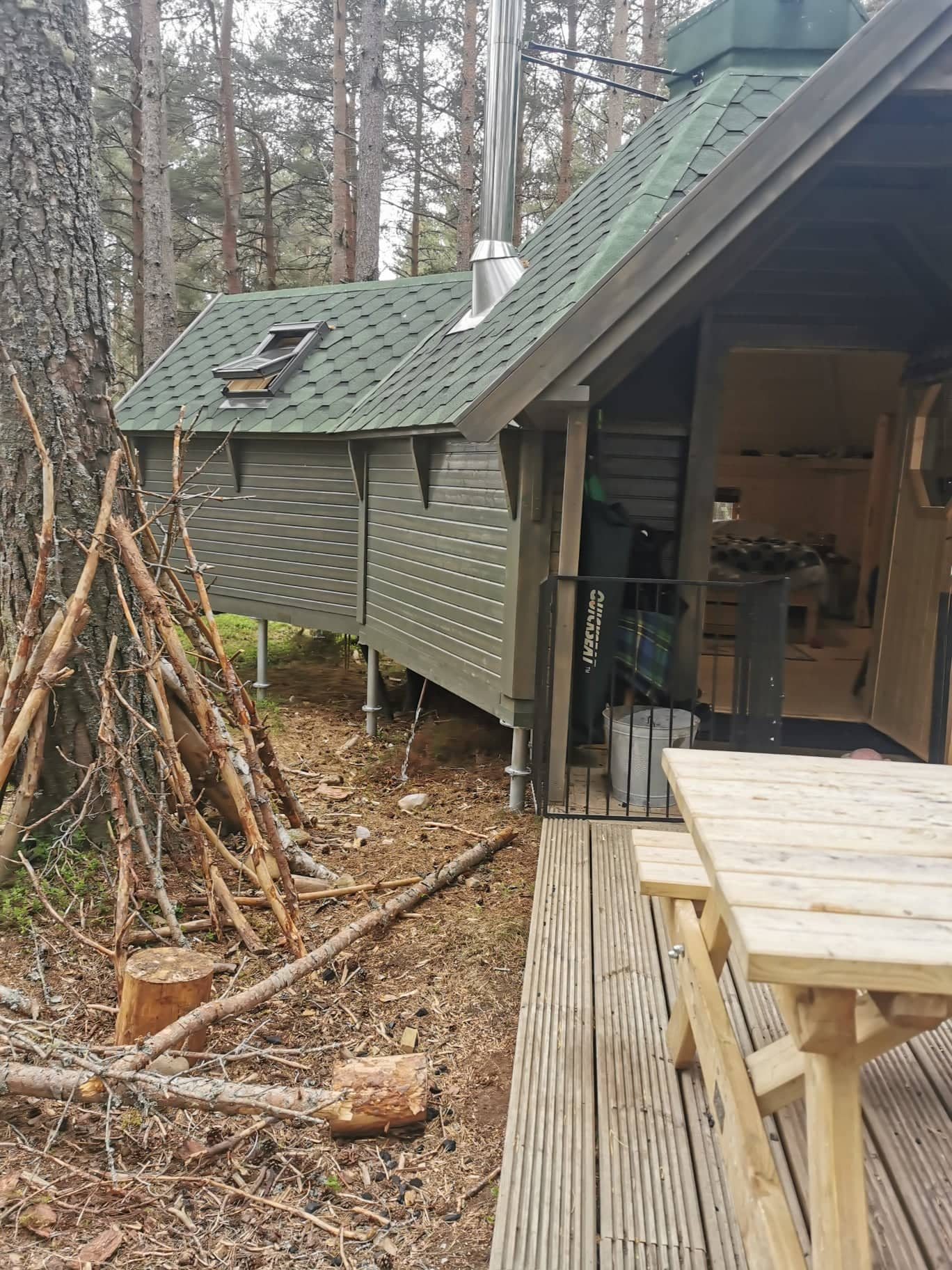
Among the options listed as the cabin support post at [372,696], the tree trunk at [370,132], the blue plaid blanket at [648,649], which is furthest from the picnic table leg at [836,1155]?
the tree trunk at [370,132]

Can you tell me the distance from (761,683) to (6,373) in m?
4.22

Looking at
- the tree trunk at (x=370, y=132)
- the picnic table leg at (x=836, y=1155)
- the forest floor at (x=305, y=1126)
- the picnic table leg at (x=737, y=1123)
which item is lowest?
the forest floor at (x=305, y=1126)

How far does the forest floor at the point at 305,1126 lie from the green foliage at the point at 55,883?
1cm

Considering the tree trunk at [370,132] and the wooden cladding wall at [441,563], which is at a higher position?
the tree trunk at [370,132]

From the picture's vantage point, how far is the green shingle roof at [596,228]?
16.8ft

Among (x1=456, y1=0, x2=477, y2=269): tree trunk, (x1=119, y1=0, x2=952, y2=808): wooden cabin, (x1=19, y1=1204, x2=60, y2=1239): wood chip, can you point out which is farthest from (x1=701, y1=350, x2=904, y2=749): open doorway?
(x1=456, y1=0, x2=477, y2=269): tree trunk

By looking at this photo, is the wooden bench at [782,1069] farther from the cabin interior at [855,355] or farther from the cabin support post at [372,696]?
the cabin support post at [372,696]

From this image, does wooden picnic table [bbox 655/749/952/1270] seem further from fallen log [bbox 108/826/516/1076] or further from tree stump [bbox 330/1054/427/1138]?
fallen log [bbox 108/826/516/1076]

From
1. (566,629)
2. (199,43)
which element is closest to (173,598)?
(566,629)

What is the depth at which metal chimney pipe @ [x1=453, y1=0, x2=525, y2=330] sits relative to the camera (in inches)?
293

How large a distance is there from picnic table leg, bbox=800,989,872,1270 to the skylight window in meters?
9.08

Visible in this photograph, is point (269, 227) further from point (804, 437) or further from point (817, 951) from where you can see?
point (817, 951)

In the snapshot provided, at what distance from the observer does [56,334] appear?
4.43m

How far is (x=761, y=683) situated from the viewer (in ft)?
17.3
